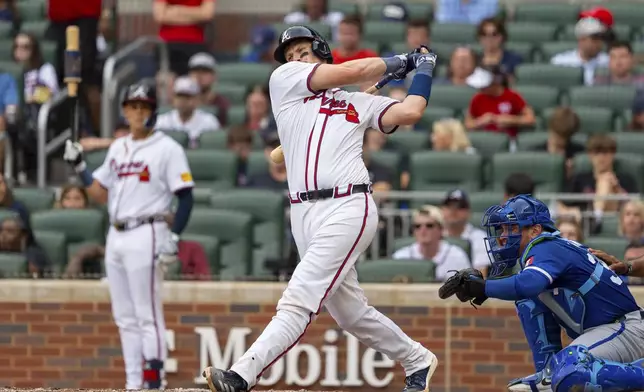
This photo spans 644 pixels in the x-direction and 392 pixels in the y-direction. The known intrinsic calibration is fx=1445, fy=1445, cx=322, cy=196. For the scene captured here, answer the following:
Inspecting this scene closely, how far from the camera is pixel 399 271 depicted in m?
9.66

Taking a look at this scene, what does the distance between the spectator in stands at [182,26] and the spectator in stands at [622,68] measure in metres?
3.77

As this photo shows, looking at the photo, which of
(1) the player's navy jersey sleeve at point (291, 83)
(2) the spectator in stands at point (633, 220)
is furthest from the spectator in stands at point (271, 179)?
(1) the player's navy jersey sleeve at point (291, 83)

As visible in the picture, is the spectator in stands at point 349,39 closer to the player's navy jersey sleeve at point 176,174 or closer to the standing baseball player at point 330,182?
the player's navy jersey sleeve at point 176,174

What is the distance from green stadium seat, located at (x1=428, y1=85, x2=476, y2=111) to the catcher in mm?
5995

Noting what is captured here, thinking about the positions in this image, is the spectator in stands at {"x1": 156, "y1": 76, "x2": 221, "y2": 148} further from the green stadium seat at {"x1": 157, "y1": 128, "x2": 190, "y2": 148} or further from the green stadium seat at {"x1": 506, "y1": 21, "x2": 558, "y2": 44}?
the green stadium seat at {"x1": 506, "y1": 21, "x2": 558, "y2": 44}

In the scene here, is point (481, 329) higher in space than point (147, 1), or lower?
lower

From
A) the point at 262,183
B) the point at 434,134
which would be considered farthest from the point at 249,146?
the point at 434,134

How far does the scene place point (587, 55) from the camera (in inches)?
512

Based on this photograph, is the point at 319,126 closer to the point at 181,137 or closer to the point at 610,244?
the point at 610,244

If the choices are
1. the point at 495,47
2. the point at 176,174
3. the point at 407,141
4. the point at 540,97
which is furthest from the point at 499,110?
the point at 176,174

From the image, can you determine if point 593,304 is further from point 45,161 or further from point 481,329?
point 45,161

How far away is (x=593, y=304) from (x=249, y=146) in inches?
223

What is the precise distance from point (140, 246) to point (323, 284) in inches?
100

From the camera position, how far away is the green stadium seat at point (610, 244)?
31.2 ft
